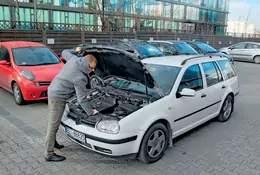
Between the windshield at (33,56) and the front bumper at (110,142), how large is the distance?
4.21m

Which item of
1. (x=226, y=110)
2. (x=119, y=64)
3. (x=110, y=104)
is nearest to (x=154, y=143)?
(x=110, y=104)

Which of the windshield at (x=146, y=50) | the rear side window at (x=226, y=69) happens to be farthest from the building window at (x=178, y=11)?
the rear side window at (x=226, y=69)

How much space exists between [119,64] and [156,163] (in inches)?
69.4

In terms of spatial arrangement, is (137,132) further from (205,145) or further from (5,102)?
(5,102)

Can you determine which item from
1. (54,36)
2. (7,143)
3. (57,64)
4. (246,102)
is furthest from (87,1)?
(7,143)

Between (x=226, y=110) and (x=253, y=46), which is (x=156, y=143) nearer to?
(x=226, y=110)

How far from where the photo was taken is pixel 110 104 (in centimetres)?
389

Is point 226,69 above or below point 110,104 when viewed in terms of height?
above

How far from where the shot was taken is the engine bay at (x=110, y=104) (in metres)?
3.52

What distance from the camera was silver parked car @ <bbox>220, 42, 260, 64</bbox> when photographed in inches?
695

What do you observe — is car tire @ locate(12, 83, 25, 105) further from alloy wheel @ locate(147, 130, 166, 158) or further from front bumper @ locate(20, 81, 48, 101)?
alloy wheel @ locate(147, 130, 166, 158)

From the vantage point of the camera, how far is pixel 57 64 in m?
7.18

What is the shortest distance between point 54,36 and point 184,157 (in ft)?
35.3

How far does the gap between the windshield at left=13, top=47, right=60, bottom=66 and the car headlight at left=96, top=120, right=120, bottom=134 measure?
14.4 feet
